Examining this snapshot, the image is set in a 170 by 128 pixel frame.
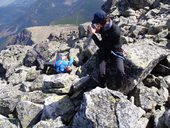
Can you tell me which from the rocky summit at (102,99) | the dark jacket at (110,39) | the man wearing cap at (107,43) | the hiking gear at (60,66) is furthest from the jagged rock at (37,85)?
the dark jacket at (110,39)

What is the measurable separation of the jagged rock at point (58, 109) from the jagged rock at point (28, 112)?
93cm

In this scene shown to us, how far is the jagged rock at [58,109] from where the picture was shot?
18.4 metres

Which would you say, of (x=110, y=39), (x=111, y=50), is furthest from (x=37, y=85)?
(x=110, y=39)

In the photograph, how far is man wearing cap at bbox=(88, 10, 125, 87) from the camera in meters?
18.0

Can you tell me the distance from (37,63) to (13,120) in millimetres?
17397

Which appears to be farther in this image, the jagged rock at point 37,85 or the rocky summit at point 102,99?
the jagged rock at point 37,85

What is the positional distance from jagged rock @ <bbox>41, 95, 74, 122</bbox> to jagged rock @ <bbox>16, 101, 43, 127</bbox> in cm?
93

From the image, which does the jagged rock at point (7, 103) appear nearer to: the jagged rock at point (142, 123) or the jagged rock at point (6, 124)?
the jagged rock at point (6, 124)

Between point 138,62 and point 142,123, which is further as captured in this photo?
point 138,62

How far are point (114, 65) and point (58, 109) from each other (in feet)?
13.7

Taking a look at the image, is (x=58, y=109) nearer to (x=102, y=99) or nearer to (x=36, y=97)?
(x=36, y=97)

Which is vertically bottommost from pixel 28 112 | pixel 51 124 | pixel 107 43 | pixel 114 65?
pixel 28 112

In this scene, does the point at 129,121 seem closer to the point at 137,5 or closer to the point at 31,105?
the point at 31,105

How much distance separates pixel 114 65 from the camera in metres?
19.3
